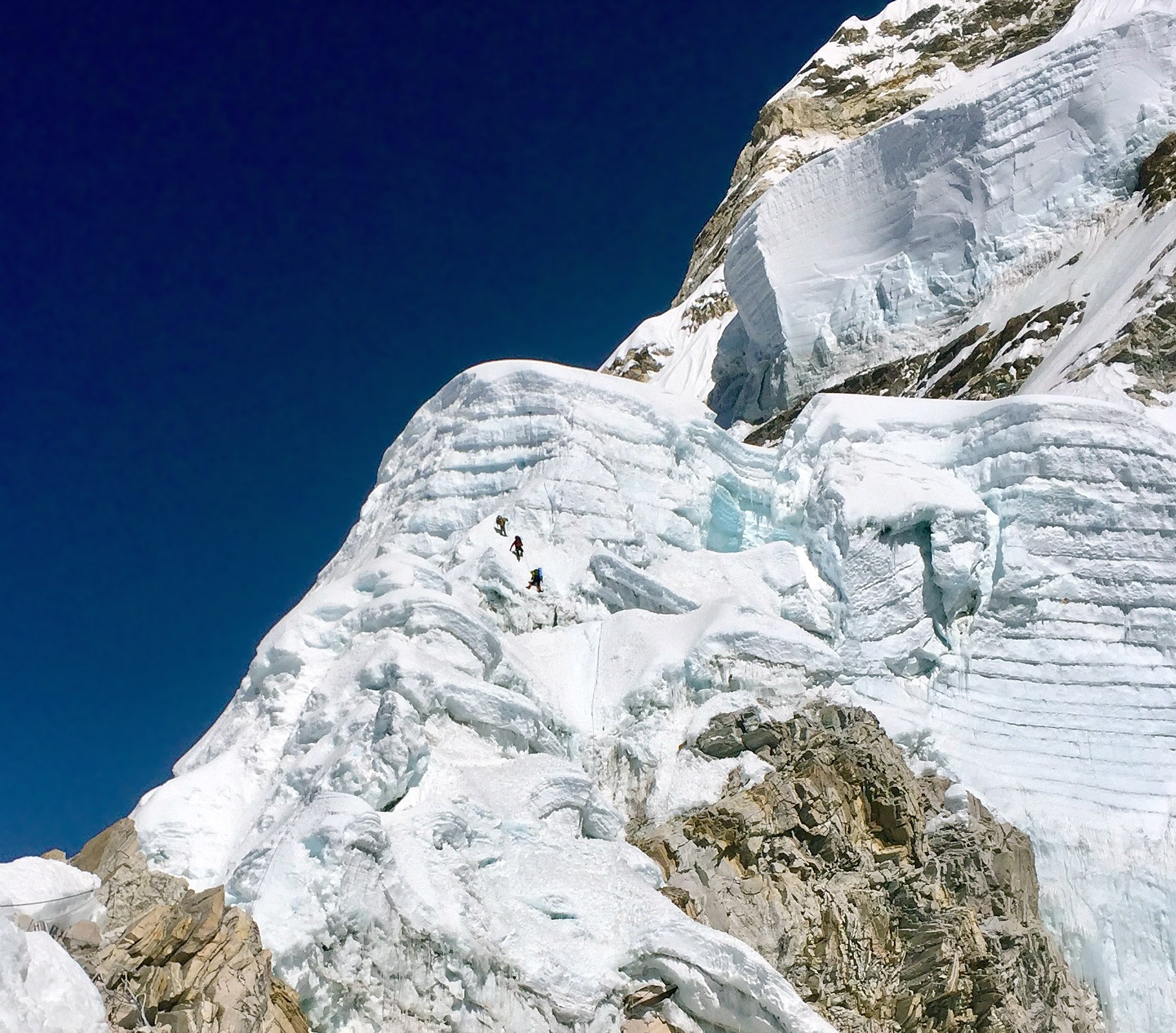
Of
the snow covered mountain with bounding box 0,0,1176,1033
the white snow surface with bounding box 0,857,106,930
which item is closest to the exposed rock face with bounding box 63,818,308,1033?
the white snow surface with bounding box 0,857,106,930

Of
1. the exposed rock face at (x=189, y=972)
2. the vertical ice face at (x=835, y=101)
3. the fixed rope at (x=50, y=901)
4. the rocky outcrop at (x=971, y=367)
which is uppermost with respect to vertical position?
the vertical ice face at (x=835, y=101)

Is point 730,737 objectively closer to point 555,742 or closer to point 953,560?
point 555,742

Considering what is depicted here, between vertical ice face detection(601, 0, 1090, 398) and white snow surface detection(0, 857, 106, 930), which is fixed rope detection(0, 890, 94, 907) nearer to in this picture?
white snow surface detection(0, 857, 106, 930)

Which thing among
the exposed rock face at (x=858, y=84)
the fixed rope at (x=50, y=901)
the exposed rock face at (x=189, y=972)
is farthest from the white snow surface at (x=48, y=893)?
the exposed rock face at (x=858, y=84)

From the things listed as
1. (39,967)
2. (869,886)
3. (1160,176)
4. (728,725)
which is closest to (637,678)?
(728,725)

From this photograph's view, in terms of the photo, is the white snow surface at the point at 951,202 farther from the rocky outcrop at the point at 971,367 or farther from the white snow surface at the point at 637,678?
the white snow surface at the point at 637,678

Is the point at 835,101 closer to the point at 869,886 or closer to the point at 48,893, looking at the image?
the point at 869,886
